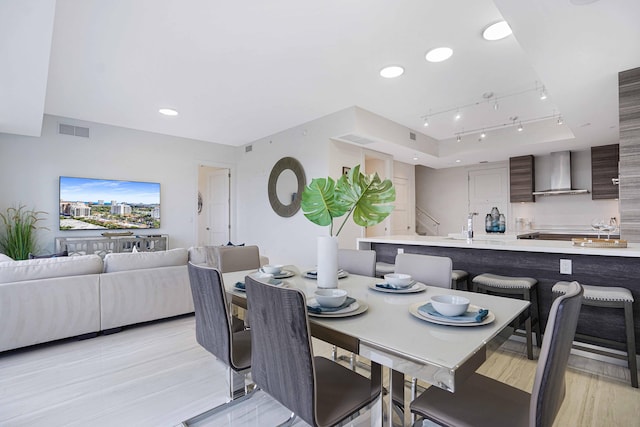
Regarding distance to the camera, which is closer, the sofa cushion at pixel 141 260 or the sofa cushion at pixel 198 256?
the sofa cushion at pixel 141 260

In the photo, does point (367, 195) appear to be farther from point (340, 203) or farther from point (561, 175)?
point (561, 175)

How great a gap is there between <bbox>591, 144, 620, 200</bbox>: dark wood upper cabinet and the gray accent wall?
3.30m

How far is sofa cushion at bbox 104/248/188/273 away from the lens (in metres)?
3.01

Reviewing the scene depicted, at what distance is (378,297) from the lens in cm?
156

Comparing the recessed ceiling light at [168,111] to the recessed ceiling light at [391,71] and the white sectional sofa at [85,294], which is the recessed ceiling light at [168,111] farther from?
the recessed ceiling light at [391,71]

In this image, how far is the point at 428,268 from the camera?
6.71ft

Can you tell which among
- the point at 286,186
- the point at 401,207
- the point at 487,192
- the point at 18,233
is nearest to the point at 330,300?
the point at 286,186

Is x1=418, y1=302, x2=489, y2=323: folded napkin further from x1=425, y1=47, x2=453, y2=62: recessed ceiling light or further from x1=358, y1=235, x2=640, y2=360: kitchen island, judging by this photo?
x1=425, y1=47, x2=453, y2=62: recessed ceiling light

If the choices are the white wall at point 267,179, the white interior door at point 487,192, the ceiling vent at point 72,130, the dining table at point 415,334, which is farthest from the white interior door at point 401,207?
the ceiling vent at point 72,130

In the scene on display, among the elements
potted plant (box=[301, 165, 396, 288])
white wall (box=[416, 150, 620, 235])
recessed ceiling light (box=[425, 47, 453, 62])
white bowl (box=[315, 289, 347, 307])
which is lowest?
white bowl (box=[315, 289, 347, 307])

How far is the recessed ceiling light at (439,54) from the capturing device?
278 centimetres

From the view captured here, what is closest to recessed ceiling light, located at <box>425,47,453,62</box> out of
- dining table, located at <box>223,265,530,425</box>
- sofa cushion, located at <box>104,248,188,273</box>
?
A: dining table, located at <box>223,265,530,425</box>

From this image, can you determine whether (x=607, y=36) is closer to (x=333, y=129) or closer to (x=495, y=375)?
(x=495, y=375)

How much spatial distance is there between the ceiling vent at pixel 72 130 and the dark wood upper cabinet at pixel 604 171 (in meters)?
8.53
